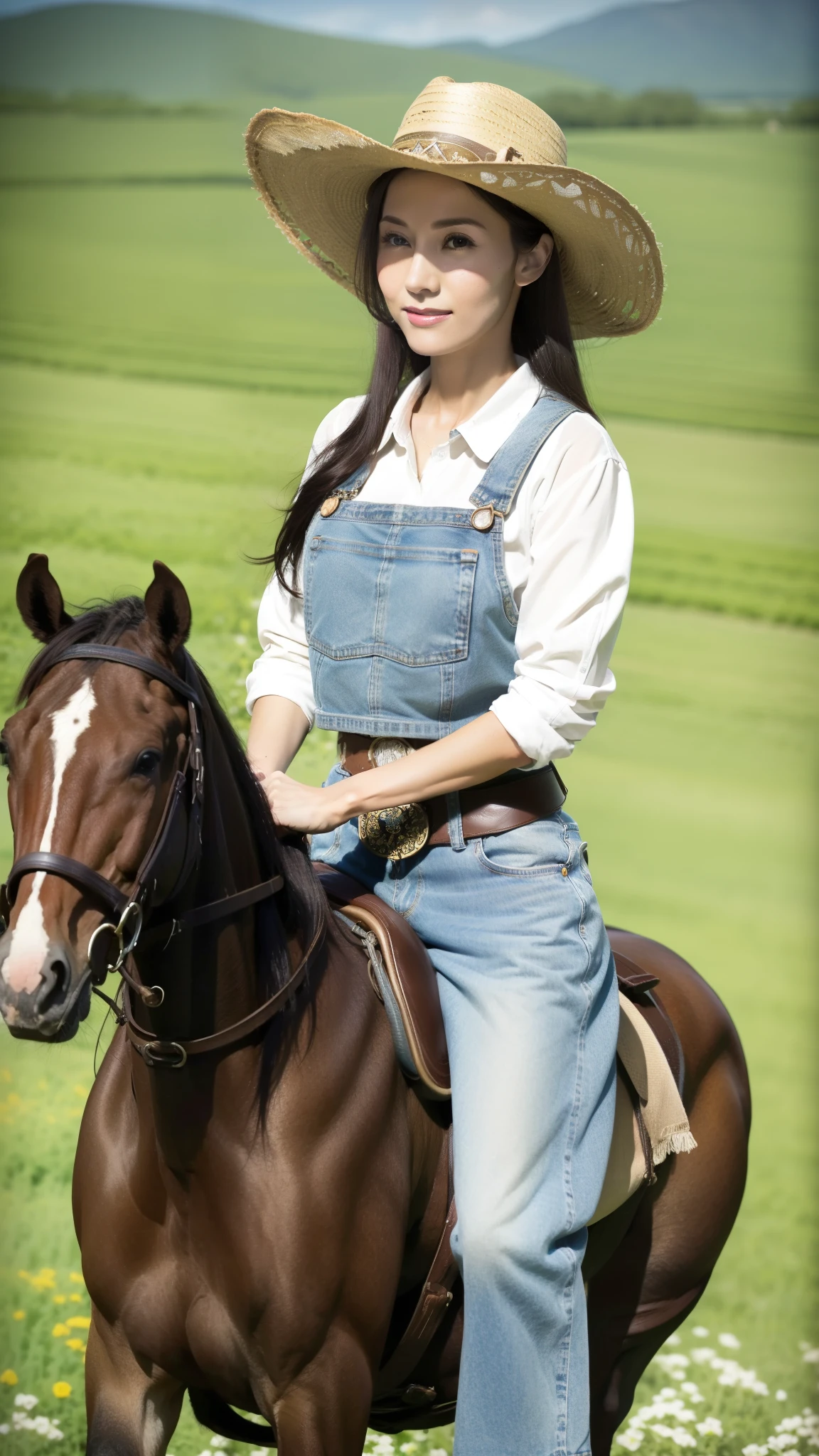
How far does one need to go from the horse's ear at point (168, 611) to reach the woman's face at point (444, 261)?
0.85m

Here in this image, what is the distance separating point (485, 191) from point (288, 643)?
876mm

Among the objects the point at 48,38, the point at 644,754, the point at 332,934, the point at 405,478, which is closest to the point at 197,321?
the point at 48,38

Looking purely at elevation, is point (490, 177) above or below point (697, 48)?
below

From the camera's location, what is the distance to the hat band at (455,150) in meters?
2.50

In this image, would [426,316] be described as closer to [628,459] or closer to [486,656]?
[486,656]

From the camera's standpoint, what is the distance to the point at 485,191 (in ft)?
8.40

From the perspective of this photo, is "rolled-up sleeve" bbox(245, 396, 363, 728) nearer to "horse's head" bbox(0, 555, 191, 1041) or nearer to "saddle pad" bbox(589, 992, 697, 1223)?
"horse's head" bbox(0, 555, 191, 1041)

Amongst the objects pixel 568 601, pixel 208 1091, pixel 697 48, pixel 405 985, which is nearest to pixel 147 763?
pixel 208 1091

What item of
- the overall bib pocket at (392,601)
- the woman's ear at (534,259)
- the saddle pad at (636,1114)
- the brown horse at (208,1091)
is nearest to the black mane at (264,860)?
the brown horse at (208,1091)

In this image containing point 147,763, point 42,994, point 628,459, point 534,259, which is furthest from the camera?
point 628,459

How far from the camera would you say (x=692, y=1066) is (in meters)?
3.05

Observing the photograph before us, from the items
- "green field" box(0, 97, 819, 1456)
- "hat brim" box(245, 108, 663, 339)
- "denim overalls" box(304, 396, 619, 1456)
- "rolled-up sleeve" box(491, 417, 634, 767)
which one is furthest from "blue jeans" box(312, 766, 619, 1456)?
"green field" box(0, 97, 819, 1456)

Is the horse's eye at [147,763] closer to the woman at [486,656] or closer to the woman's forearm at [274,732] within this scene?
the woman at [486,656]

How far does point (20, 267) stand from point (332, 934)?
5.55 meters
